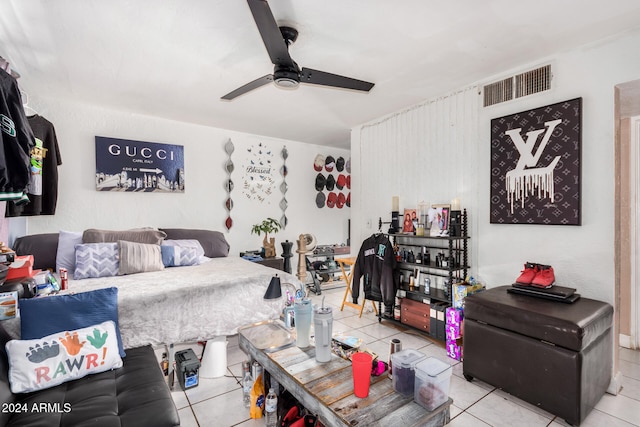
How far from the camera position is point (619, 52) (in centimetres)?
223

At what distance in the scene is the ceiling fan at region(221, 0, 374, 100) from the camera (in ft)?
5.17

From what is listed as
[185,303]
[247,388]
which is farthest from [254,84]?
[247,388]

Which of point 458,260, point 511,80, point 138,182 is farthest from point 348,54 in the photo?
point 138,182

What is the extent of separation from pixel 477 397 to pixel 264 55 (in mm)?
3007

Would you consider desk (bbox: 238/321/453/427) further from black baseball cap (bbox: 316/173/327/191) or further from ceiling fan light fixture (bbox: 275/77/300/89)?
black baseball cap (bbox: 316/173/327/191)

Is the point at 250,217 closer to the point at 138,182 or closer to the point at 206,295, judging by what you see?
the point at 138,182

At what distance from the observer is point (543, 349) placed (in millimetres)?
1996

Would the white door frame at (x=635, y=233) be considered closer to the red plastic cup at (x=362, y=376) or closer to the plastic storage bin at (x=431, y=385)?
the plastic storage bin at (x=431, y=385)

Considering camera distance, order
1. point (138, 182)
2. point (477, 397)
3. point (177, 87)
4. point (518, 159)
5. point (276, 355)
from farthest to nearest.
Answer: point (138, 182)
point (177, 87)
point (518, 159)
point (477, 397)
point (276, 355)

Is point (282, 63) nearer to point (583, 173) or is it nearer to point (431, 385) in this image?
point (431, 385)

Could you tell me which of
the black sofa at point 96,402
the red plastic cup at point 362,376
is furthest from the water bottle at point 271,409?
the red plastic cup at point 362,376

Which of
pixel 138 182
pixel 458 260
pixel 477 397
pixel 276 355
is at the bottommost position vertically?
pixel 477 397

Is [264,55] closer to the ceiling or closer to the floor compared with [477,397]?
closer to the ceiling

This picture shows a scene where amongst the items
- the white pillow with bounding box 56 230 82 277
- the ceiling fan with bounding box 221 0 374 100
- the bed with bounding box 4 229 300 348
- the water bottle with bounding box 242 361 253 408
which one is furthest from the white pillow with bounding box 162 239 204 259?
the ceiling fan with bounding box 221 0 374 100
